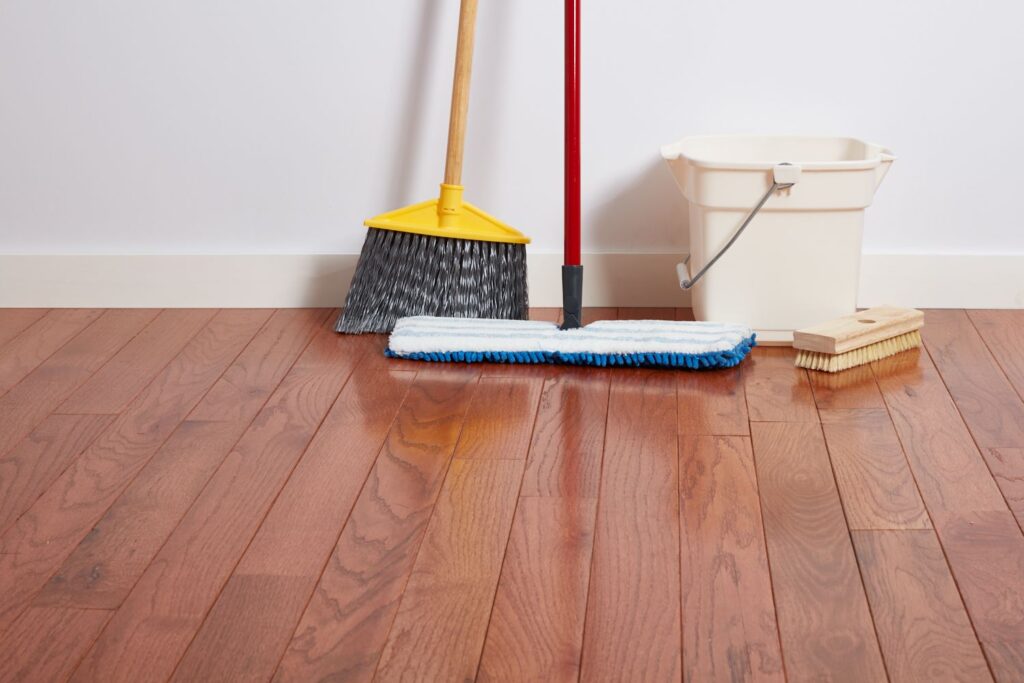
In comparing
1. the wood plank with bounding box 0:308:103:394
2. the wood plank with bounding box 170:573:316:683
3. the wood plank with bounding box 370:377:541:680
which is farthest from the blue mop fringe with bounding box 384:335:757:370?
the wood plank with bounding box 170:573:316:683

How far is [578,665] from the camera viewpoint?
3.39 feet

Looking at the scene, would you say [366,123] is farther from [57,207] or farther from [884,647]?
[884,647]

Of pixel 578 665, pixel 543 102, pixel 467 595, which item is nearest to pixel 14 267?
pixel 543 102

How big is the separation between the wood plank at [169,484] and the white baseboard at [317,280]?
6.3 inches

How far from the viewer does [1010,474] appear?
1.39 metres

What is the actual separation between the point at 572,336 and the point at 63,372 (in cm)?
76

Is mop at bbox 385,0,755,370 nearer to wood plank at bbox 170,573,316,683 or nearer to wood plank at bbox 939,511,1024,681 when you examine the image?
wood plank at bbox 939,511,1024,681

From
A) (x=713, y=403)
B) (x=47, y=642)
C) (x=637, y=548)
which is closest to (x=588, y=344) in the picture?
(x=713, y=403)

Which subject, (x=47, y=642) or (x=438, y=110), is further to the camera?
(x=438, y=110)

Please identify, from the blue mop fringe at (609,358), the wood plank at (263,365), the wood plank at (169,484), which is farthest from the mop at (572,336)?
the wood plank at (169,484)

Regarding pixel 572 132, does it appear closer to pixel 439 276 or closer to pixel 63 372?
pixel 439 276

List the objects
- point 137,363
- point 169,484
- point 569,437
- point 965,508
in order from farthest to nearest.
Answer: point 137,363
point 569,437
point 169,484
point 965,508

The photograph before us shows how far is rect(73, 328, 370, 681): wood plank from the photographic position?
107 cm

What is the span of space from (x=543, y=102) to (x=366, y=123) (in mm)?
300
